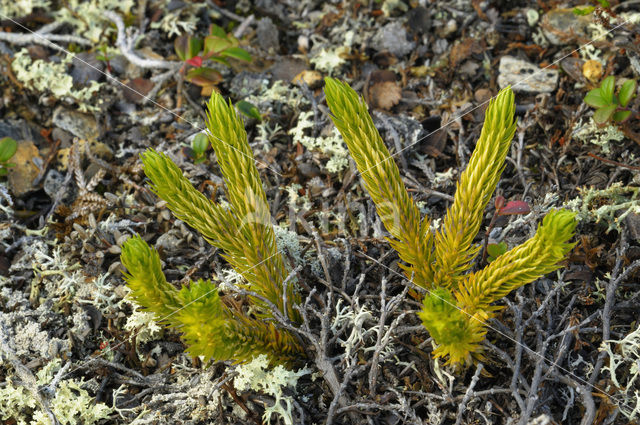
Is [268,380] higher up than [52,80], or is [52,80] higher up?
[52,80]

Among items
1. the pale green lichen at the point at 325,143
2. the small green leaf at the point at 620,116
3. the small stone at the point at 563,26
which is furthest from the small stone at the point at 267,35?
the small green leaf at the point at 620,116

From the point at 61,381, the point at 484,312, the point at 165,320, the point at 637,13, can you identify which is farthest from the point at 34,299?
the point at 637,13

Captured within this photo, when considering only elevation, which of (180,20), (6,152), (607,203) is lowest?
(607,203)

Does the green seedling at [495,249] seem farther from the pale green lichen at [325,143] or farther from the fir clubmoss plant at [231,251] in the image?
the pale green lichen at [325,143]

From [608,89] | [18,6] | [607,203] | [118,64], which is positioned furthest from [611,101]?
[18,6]

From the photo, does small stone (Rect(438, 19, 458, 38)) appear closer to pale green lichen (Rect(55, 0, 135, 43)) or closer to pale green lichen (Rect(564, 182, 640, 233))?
pale green lichen (Rect(564, 182, 640, 233))

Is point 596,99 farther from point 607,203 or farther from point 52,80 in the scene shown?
point 52,80
